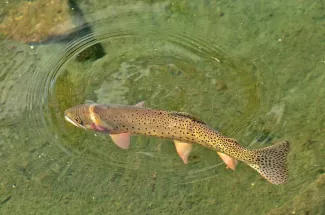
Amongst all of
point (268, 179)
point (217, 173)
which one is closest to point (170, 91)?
point (217, 173)

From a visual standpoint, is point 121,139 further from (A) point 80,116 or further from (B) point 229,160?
(B) point 229,160

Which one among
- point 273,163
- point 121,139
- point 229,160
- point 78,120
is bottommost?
point 273,163

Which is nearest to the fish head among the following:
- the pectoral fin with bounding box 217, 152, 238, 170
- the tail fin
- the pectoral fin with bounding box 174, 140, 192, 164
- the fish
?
the fish

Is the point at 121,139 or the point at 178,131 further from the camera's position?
the point at 121,139

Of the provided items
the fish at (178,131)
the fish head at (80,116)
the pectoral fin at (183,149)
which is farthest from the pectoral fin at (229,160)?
the fish head at (80,116)

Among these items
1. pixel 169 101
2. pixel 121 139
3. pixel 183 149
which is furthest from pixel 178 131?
pixel 169 101

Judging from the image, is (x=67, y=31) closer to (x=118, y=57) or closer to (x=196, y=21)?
(x=118, y=57)

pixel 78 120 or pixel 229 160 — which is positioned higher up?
pixel 78 120
